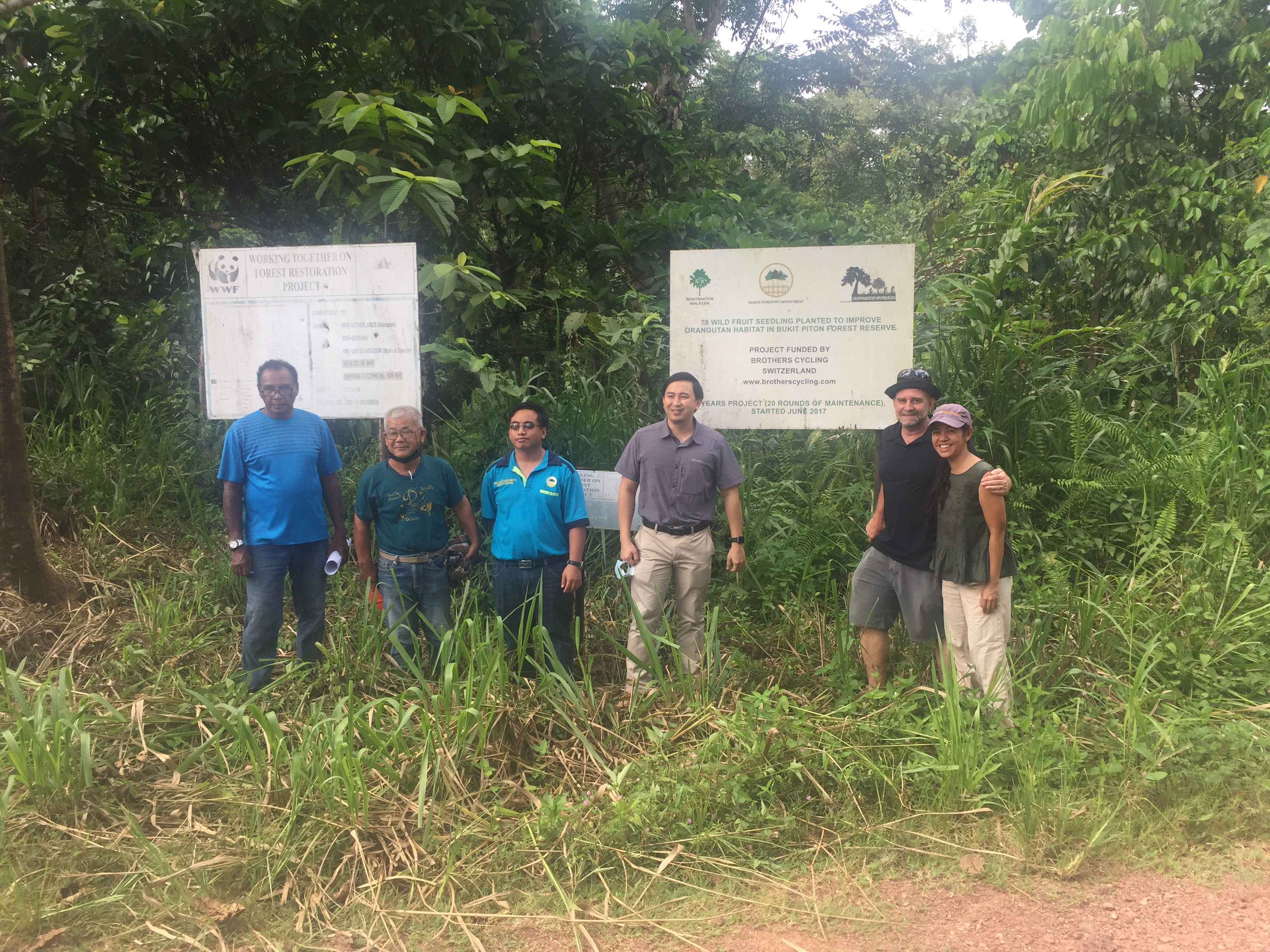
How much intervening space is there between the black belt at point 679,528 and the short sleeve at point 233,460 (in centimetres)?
198

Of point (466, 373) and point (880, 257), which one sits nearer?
point (880, 257)

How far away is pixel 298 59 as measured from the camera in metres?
6.31

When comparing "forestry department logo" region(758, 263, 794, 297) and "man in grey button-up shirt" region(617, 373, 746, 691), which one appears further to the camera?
"forestry department logo" region(758, 263, 794, 297)

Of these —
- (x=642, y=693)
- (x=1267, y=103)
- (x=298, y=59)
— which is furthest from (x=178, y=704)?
(x=1267, y=103)

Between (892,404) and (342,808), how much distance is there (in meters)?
3.16

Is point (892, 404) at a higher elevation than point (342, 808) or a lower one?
higher

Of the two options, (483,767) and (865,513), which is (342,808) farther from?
(865,513)

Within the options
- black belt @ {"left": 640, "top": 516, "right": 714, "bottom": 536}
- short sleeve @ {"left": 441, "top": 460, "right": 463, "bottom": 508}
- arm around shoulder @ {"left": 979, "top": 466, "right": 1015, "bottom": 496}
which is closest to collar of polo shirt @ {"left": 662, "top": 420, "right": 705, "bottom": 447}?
black belt @ {"left": 640, "top": 516, "right": 714, "bottom": 536}

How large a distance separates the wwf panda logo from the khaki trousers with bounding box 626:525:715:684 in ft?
8.62

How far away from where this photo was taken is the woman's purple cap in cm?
372

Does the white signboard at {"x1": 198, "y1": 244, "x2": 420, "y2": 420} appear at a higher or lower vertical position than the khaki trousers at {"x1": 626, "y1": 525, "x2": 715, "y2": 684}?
higher

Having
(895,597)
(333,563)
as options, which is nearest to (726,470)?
(895,597)

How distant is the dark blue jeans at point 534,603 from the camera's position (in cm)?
431

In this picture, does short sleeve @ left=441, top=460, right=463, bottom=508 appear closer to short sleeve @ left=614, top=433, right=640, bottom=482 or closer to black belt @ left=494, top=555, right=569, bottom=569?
black belt @ left=494, top=555, right=569, bottom=569
